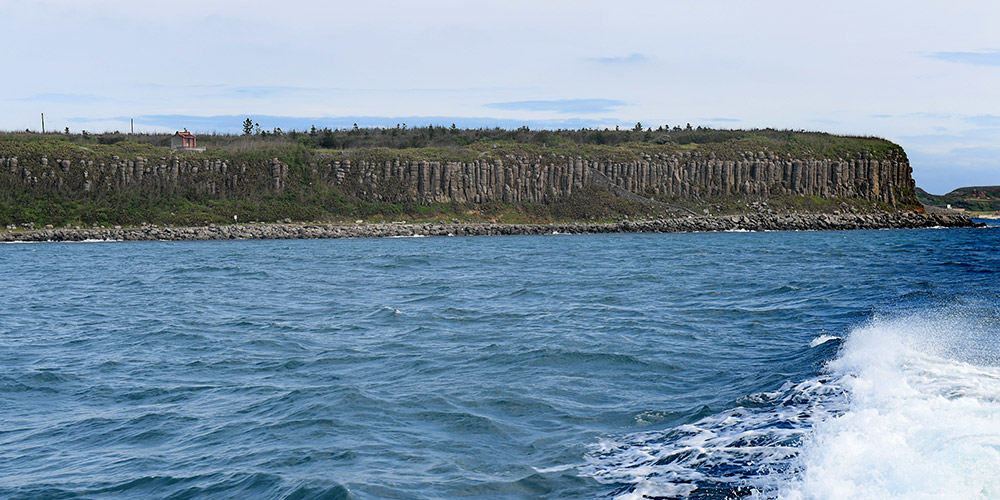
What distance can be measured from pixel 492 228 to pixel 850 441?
58769mm

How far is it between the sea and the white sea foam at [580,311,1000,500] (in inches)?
1.3

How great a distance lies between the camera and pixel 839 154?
92.3 m

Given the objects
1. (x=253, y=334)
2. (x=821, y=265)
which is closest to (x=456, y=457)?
(x=253, y=334)

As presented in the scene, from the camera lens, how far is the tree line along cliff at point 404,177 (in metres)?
68.0

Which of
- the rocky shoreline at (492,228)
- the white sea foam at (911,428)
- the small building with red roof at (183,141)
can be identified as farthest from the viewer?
the small building with red roof at (183,141)

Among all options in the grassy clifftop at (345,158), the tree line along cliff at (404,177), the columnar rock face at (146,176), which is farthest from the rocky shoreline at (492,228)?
the columnar rock face at (146,176)

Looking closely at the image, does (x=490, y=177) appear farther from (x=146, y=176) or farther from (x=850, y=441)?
(x=850, y=441)

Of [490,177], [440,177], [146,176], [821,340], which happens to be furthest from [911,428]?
[490,177]

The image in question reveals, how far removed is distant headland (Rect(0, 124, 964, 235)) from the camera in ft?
223

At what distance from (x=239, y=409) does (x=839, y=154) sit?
91.8 meters

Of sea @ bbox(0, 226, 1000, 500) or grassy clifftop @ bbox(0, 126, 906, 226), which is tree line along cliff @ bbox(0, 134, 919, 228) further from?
sea @ bbox(0, 226, 1000, 500)

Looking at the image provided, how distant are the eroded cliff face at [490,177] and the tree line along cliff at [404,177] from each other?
0.35 ft

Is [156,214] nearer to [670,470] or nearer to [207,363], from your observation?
[207,363]

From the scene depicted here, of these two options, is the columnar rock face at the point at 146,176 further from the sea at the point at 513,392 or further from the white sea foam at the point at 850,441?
the white sea foam at the point at 850,441
